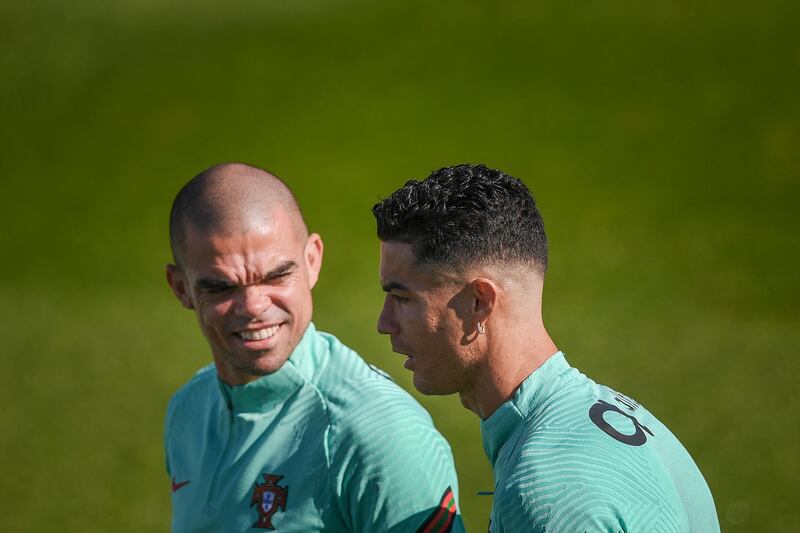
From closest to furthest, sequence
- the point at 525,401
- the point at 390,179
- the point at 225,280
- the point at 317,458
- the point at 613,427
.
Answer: the point at 613,427 < the point at 525,401 < the point at 317,458 < the point at 225,280 < the point at 390,179

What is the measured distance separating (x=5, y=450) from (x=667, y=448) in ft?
21.6

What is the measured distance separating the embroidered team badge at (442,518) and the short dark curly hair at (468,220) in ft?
3.10

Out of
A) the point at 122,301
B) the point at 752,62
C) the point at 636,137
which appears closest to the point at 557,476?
the point at 122,301

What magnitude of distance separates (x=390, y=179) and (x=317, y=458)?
7.86m

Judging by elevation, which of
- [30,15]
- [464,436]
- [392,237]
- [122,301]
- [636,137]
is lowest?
[464,436]

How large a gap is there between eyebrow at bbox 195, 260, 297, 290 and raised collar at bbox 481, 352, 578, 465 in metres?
1.27

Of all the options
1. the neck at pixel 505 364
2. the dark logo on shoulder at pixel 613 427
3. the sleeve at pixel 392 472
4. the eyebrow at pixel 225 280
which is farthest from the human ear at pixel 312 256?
the dark logo on shoulder at pixel 613 427

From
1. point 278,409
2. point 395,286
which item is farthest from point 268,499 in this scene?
point 395,286

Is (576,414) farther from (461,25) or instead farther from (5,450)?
(461,25)

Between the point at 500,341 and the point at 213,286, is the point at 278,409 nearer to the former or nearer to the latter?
the point at 213,286

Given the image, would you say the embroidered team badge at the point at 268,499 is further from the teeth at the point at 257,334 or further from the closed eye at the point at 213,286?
the closed eye at the point at 213,286

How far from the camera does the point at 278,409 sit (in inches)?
169

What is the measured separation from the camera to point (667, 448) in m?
3.20

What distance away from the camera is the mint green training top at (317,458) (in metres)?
3.88
